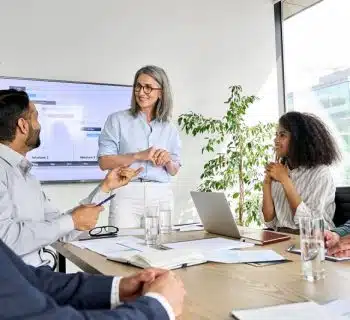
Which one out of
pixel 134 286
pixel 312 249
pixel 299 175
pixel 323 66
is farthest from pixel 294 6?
pixel 134 286

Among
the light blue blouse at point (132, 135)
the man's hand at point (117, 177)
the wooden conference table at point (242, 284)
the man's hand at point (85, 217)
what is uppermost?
the light blue blouse at point (132, 135)

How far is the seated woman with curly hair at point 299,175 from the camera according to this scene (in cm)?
206

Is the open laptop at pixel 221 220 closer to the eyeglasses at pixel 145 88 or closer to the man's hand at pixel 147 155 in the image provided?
the man's hand at pixel 147 155

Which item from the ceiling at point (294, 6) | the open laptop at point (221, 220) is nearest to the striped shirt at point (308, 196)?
the open laptop at point (221, 220)

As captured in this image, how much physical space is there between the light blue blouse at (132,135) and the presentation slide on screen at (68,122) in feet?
3.48

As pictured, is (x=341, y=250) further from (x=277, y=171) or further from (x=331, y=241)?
(x=277, y=171)

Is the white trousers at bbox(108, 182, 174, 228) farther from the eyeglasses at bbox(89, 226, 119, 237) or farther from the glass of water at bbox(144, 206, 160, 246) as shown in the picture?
the glass of water at bbox(144, 206, 160, 246)

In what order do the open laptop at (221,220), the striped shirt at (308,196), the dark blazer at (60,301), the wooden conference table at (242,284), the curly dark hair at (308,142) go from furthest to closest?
the curly dark hair at (308,142)
the striped shirt at (308,196)
the open laptop at (221,220)
the wooden conference table at (242,284)
the dark blazer at (60,301)

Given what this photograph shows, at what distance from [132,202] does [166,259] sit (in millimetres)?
1047

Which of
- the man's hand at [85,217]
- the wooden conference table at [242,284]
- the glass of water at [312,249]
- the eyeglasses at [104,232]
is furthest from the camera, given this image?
the eyeglasses at [104,232]

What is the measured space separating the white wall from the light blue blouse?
117cm

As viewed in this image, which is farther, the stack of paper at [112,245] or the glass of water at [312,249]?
the stack of paper at [112,245]

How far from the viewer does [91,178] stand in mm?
3486

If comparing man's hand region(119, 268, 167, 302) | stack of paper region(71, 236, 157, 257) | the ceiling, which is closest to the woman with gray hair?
stack of paper region(71, 236, 157, 257)
